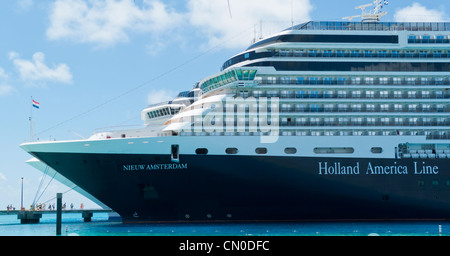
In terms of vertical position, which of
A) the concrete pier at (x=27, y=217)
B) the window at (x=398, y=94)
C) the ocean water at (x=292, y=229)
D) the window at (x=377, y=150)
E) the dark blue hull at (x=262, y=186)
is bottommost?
the concrete pier at (x=27, y=217)

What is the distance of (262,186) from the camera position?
35.8 metres

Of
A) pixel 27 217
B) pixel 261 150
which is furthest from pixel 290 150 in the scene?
pixel 27 217

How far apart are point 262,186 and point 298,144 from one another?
366cm

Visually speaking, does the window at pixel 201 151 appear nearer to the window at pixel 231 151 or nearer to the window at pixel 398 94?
the window at pixel 231 151

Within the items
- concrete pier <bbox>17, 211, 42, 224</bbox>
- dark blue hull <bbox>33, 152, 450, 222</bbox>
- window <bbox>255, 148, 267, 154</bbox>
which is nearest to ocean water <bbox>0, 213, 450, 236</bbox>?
dark blue hull <bbox>33, 152, 450, 222</bbox>

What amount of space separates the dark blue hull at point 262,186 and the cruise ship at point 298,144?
67 mm

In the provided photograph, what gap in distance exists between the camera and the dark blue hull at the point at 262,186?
3572cm

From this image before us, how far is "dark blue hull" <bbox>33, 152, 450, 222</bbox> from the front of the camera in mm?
35719

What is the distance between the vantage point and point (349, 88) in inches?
1555

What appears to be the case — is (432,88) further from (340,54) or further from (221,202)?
(221,202)

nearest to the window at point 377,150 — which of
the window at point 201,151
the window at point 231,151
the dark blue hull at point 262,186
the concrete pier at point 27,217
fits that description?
the dark blue hull at point 262,186

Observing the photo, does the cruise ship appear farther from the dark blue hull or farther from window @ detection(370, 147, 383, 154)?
window @ detection(370, 147, 383, 154)

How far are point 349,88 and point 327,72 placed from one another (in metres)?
1.92

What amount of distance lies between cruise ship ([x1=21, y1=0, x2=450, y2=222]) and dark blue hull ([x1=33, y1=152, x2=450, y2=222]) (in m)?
0.07
